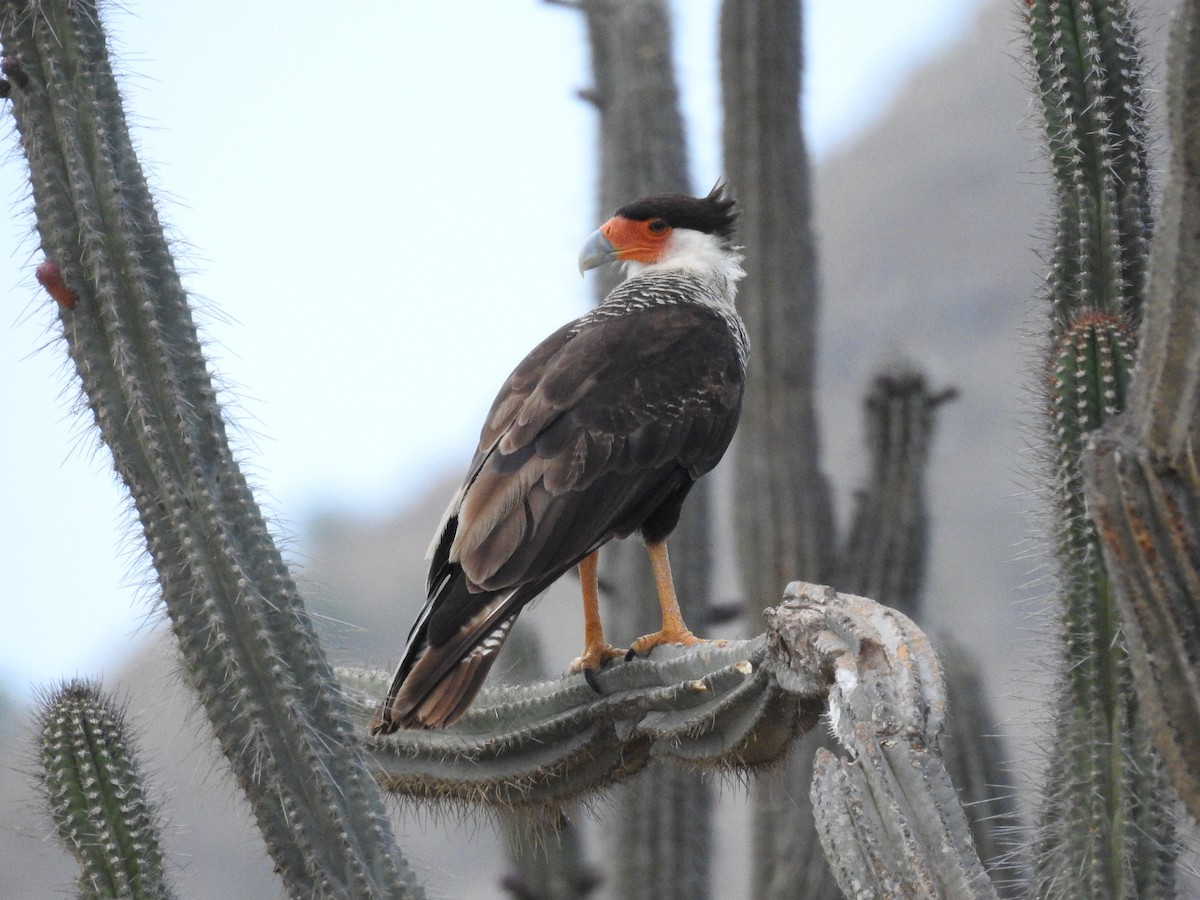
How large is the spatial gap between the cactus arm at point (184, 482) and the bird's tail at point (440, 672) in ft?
0.43

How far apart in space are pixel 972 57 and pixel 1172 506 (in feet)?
132

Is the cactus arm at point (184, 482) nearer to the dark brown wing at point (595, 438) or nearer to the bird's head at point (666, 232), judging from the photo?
the dark brown wing at point (595, 438)

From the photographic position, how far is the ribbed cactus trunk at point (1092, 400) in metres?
2.98

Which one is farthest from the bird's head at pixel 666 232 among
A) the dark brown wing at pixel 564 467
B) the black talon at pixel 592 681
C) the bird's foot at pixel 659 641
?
the black talon at pixel 592 681

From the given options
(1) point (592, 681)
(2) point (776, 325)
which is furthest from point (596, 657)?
(2) point (776, 325)

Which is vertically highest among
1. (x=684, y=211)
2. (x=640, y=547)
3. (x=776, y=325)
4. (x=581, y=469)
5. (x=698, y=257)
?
(x=684, y=211)

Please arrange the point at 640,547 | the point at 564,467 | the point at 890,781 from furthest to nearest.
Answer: the point at 640,547 → the point at 564,467 → the point at 890,781

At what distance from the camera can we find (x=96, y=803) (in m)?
2.89

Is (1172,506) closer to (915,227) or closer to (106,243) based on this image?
(106,243)

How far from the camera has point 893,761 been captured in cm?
224

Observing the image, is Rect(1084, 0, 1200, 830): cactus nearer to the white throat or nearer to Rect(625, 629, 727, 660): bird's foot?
Rect(625, 629, 727, 660): bird's foot

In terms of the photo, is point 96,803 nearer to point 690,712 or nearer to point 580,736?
point 580,736

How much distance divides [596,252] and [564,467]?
1226 millimetres

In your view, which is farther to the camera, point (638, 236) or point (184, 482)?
point (638, 236)
